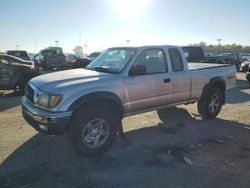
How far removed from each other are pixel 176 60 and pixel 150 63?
83cm

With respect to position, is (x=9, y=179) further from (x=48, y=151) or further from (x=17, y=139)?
(x=17, y=139)

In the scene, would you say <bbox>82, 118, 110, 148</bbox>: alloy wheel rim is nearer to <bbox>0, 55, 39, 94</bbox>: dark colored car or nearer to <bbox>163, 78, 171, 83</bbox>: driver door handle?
<bbox>163, 78, 171, 83</bbox>: driver door handle

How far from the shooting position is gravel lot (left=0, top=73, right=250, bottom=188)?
4.05 m

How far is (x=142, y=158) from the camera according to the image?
15.9ft

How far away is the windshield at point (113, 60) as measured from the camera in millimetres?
5504

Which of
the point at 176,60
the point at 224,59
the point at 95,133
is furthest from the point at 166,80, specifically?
the point at 224,59

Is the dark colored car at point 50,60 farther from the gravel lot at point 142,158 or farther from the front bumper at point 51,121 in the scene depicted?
the front bumper at point 51,121

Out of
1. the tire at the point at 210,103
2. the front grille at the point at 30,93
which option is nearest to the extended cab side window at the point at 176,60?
the tire at the point at 210,103

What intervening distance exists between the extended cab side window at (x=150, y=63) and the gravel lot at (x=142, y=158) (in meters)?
1.43

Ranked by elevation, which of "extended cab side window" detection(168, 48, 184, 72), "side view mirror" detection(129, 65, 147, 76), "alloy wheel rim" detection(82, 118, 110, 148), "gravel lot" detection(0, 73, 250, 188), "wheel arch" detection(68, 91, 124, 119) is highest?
"extended cab side window" detection(168, 48, 184, 72)

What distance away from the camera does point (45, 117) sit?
448cm

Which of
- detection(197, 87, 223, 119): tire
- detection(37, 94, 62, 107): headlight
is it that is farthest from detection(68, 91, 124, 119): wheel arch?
detection(197, 87, 223, 119): tire

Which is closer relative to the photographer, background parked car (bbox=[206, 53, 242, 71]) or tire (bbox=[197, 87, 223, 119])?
tire (bbox=[197, 87, 223, 119])

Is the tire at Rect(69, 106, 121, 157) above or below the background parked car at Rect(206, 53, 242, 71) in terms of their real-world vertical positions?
→ below
